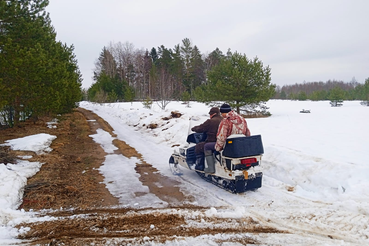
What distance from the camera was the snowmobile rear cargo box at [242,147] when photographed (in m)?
5.33

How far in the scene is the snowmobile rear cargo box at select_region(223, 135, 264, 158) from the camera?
533cm

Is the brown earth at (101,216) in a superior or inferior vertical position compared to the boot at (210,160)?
inferior

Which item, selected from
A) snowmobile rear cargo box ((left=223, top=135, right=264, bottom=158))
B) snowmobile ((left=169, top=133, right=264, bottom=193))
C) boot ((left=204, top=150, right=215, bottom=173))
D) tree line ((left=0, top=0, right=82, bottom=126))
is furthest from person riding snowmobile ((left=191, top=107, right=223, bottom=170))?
tree line ((left=0, top=0, right=82, bottom=126))

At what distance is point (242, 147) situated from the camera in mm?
5375

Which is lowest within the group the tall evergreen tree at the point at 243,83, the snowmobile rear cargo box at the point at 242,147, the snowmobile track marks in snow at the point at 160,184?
the snowmobile track marks in snow at the point at 160,184

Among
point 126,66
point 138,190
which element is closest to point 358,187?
point 138,190

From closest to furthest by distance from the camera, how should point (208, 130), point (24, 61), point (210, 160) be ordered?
1. point (210, 160)
2. point (208, 130)
3. point (24, 61)

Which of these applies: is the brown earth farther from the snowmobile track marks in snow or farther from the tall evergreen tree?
the tall evergreen tree

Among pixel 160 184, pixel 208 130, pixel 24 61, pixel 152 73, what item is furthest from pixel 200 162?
pixel 152 73

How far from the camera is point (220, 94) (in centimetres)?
2302

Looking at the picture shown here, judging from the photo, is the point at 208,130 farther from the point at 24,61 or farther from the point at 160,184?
the point at 24,61

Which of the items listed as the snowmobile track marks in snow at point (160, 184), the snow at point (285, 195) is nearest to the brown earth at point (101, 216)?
the snowmobile track marks in snow at point (160, 184)

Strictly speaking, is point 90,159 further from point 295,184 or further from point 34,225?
point 295,184

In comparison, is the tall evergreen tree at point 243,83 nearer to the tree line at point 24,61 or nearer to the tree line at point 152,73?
the tree line at point 152,73
